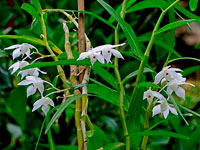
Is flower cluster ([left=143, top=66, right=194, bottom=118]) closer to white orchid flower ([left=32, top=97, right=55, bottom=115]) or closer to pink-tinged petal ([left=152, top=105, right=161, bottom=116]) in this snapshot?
pink-tinged petal ([left=152, top=105, right=161, bottom=116])

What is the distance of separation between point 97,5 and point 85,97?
0.63 meters

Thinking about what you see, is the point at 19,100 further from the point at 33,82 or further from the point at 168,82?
the point at 168,82

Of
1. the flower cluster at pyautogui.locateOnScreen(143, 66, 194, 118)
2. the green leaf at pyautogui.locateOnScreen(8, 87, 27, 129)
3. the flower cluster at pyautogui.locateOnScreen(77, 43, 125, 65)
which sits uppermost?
the flower cluster at pyautogui.locateOnScreen(77, 43, 125, 65)

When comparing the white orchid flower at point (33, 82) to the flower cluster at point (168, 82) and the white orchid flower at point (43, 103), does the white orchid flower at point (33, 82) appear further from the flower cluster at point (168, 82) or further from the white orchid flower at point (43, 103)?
the flower cluster at point (168, 82)

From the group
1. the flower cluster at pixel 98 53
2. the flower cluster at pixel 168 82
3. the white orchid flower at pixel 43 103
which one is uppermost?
the flower cluster at pixel 98 53

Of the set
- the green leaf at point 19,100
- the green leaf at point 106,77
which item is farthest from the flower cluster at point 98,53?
the green leaf at point 19,100

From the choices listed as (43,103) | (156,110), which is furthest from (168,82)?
(43,103)

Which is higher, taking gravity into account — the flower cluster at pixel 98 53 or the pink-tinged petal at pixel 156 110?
the flower cluster at pixel 98 53

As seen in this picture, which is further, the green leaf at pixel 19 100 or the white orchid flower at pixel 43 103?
the green leaf at pixel 19 100

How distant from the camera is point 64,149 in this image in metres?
0.68

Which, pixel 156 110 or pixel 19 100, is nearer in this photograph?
pixel 156 110

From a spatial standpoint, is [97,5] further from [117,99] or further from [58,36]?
[117,99]

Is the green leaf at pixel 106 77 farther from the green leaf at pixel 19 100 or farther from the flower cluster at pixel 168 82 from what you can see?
the green leaf at pixel 19 100

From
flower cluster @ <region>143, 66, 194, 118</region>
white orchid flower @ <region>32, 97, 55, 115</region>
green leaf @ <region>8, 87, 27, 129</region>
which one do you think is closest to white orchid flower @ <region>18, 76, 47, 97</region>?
white orchid flower @ <region>32, 97, 55, 115</region>
